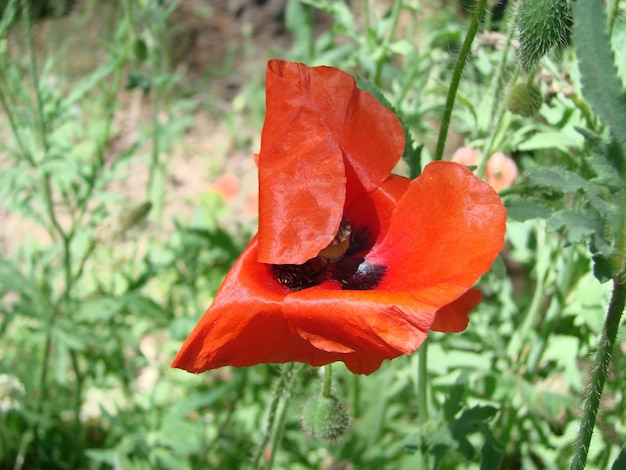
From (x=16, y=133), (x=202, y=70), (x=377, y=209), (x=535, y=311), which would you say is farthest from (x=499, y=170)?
(x=202, y=70)

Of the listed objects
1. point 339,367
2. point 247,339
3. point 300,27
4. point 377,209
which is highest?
point 300,27

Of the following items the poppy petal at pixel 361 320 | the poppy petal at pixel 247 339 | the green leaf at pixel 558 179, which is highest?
the green leaf at pixel 558 179

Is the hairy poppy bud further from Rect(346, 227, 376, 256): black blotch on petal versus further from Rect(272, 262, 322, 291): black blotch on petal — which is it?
Rect(272, 262, 322, 291): black blotch on petal

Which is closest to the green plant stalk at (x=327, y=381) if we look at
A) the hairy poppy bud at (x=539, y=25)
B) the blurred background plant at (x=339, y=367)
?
the blurred background plant at (x=339, y=367)

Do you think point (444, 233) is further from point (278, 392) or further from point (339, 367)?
point (339, 367)

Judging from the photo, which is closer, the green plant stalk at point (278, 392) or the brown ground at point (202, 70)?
the green plant stalk at point (278, 392)

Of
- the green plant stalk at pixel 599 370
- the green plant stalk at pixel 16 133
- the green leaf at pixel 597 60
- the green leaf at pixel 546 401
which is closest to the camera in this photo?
the green leaf at pixel 597 60

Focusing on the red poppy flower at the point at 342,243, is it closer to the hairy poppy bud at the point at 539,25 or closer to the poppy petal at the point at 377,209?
the poppy petal at the point at 377,209
